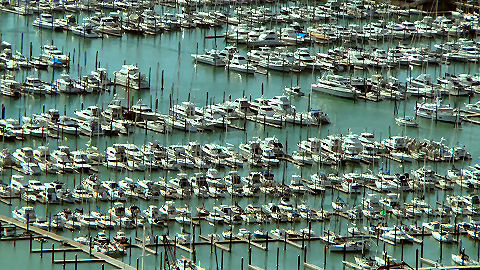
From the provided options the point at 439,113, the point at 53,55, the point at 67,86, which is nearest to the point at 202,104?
the point at 67,86

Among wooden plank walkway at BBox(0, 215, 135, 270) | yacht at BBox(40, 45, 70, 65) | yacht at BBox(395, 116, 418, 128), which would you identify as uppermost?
yacht at BBox(40, 45, 70, 65)

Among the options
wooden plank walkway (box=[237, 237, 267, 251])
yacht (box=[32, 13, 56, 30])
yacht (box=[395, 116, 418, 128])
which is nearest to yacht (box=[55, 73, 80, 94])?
yacht (box=[395, 116, 418, 128])

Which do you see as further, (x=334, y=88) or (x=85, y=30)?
(x=85, y=30)

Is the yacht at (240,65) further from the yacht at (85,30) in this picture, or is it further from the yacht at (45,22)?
the yacht at (45,22)

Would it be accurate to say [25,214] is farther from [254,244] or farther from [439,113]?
[439,113]

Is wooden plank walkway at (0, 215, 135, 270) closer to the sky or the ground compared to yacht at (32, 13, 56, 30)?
closer to the ground

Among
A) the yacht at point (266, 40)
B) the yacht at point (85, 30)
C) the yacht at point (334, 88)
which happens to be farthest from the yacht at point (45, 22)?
the yacht at point (334, 88)

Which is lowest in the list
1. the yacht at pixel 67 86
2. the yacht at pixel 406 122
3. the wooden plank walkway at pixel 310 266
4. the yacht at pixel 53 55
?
the wooden plank walkway at pixel 310 266

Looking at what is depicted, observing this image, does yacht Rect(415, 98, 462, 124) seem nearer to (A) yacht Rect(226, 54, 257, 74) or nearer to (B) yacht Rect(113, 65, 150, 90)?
(A) yacht Rect(226, 54, 257, 74)
